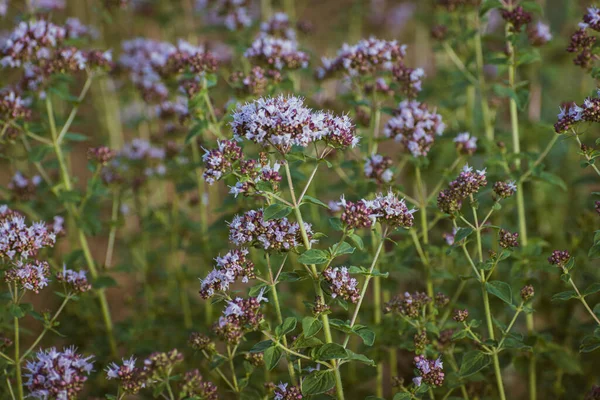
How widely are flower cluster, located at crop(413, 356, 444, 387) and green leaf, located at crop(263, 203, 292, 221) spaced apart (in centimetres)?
77

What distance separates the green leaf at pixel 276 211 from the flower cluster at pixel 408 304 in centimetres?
72

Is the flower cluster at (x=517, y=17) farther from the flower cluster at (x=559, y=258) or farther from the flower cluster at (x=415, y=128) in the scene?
the flower cluster at (x=559, y=258)

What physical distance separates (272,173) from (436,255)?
123cm

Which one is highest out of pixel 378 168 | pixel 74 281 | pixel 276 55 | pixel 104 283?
pixel 276 55

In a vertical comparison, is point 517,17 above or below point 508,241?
above

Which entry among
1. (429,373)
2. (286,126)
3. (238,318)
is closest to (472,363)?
(429,373)

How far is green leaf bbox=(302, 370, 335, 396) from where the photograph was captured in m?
2.19

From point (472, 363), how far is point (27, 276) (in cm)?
182

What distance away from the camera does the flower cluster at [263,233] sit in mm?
2166

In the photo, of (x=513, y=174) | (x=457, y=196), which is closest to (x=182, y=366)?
(x=457, y=196)

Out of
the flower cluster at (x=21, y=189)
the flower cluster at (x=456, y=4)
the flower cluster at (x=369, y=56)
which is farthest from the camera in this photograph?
the flower cluster at (x=456, y=4)

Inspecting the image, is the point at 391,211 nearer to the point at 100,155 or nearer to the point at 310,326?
the point at 310,326

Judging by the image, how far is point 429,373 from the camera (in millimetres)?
2279

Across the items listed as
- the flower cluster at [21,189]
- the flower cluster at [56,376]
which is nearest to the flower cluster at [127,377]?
the flower cluster at [56,376]
